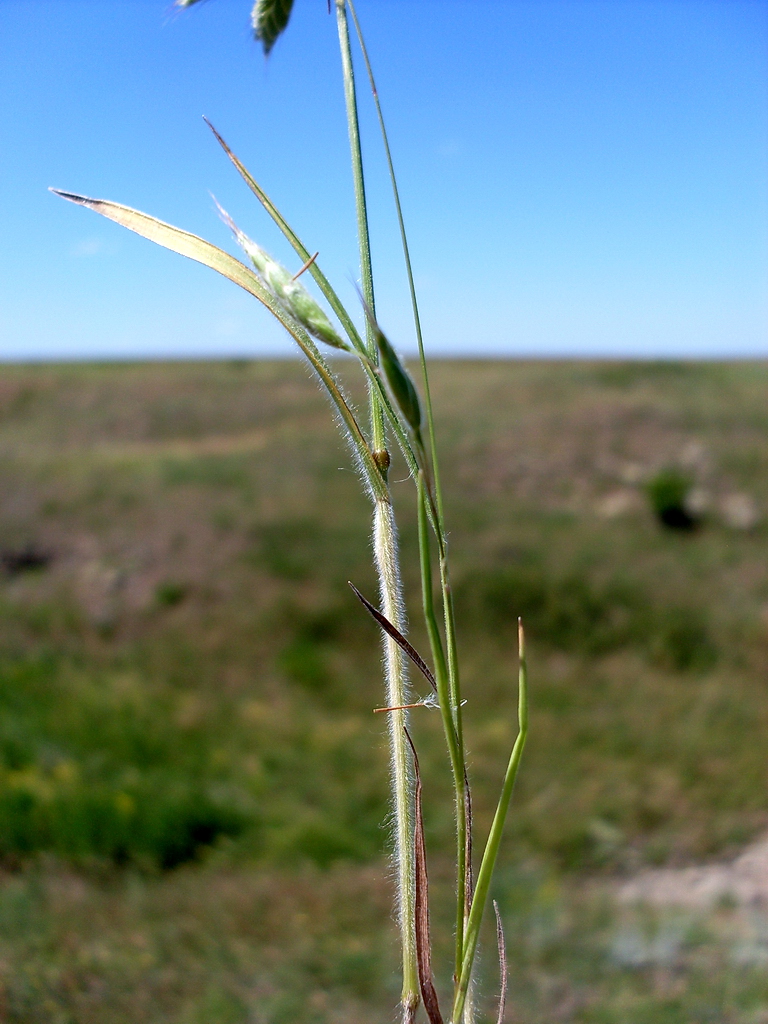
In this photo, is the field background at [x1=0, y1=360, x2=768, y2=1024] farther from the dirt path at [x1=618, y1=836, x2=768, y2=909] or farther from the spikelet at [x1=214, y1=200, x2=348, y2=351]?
the spikelet at [x1=214, y1=200, x2=348, y2=351]

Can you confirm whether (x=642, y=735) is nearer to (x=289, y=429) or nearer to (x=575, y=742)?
(x=575, y=742)

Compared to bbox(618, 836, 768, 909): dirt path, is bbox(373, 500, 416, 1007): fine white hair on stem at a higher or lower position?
higher

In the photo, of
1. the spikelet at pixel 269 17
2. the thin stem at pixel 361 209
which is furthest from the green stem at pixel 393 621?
the spikelet at pixel 269 17

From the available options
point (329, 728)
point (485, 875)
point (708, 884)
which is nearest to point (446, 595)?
point (485, 875)

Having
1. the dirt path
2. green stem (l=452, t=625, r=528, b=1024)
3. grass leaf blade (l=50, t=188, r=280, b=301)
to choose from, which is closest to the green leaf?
grass leaf blade (l=50, t=188, r=280, b=301)

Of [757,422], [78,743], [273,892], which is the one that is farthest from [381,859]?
[757,422]
